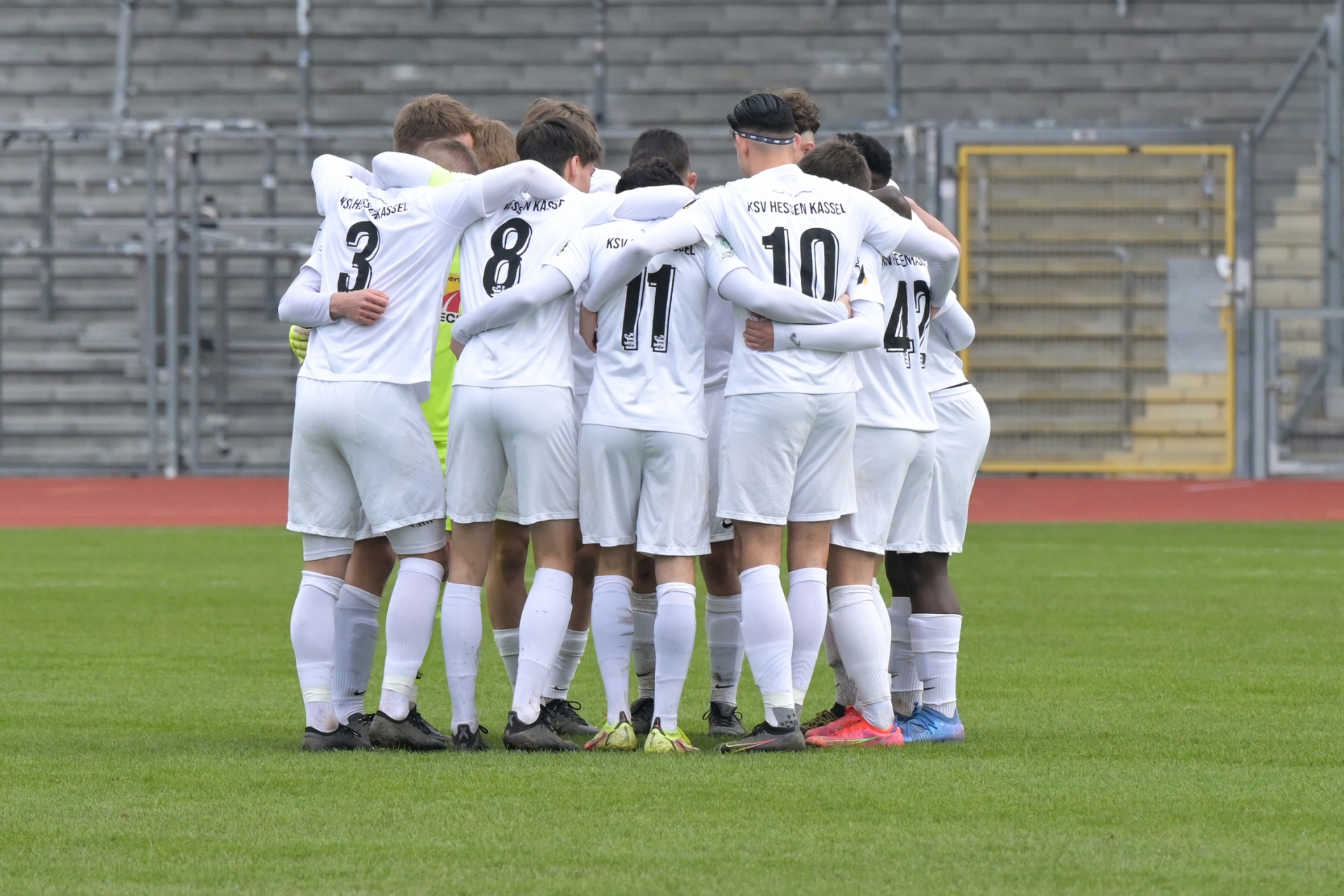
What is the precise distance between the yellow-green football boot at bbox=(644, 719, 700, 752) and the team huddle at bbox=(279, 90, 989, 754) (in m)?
0.01

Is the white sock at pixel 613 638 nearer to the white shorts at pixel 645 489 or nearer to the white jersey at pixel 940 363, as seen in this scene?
the white shorts at pixel 645 489

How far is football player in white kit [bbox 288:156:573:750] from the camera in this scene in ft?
20.4

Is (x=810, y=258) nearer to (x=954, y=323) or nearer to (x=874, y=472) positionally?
(x=874, y=472)

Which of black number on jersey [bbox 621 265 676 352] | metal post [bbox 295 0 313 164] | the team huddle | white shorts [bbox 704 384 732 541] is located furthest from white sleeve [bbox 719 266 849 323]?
metal post [bbox 295 0 313 164]

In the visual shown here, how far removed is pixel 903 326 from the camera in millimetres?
6598

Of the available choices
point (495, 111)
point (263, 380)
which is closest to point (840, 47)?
point (495, 111)

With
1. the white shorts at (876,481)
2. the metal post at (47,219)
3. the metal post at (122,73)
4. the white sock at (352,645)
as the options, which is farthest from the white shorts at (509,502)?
the metal post at (122,73)

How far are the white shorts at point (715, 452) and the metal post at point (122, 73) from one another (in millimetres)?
17489

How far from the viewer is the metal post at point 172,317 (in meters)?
20.1

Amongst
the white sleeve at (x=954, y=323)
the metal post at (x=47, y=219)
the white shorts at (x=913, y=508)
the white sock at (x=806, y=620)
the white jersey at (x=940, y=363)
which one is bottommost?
the white sock at (x=806, y=620)

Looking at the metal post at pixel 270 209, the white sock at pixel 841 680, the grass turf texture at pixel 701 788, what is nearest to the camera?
the grass turf texture at pixel 701 788

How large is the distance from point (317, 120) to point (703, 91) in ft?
14.7

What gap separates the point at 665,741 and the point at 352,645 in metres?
1.13

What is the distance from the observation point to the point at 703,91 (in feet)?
77.3
